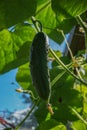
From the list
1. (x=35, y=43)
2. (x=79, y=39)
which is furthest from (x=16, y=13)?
(x=79, y=39)

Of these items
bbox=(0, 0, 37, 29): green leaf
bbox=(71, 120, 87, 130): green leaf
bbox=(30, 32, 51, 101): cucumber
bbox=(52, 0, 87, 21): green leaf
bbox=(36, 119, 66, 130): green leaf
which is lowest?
bbox=(71, 120, 87, 130): green leaf

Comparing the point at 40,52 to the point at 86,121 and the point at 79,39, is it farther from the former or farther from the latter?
the point at 79,39

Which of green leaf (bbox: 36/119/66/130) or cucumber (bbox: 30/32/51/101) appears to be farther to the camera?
green leaf (bbox: 36/119/66/130)

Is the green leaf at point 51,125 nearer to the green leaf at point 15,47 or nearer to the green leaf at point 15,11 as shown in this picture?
the green leaf at point 15,47

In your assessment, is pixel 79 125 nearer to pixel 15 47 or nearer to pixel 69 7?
pixel 15 47

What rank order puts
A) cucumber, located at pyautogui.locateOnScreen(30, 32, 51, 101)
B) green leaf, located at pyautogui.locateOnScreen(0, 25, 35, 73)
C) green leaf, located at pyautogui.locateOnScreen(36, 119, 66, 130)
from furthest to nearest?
green leaf, located at pyautogui.locateOnScreen(36, 119, 66, 130) → green leaf, located at pyautogui.locateOnScreen(0, 25, 35, 73) → cucumber, located at pyautogui.locateOnScreen(30, 32, 51, 101)

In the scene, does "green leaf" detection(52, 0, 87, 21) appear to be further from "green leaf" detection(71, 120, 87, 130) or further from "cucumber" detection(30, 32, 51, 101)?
"green leaf" detection(71, 120, 87, 130)

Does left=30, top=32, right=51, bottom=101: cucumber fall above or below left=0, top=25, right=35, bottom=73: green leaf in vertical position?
below

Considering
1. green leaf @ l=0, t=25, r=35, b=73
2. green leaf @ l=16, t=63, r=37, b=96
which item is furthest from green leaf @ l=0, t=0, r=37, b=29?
green leaf @ l=16, t=63, r=37, b=96
